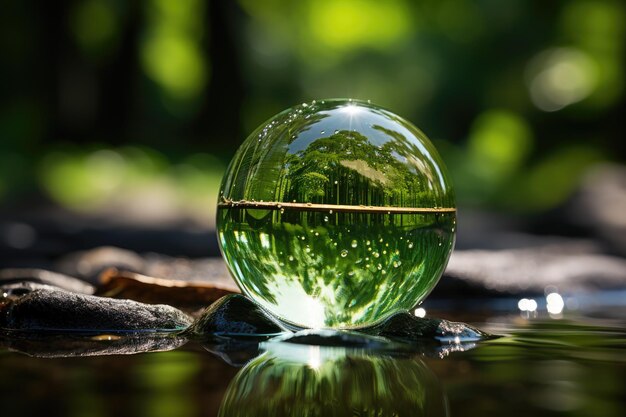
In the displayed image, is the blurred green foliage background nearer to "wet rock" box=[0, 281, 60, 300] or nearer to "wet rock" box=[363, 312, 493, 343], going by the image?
"wet rock" box=[0, 281, 60, 300]

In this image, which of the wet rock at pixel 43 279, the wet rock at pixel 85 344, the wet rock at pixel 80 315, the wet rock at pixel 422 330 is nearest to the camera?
the wet rock at pixel 85 344

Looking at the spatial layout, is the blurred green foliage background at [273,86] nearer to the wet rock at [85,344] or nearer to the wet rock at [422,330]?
the wet rock at [85,344]

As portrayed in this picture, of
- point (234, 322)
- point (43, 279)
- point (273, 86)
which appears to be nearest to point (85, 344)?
point (234, 322)

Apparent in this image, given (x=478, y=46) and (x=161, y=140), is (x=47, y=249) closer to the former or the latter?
(x=161, y=140)

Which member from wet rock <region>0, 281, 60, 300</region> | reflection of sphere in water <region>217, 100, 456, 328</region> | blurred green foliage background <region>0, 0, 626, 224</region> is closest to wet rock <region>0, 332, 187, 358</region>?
reflection of sphere in water <region>217, 100, 456, 328</region>

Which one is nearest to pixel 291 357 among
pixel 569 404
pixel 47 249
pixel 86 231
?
pixel 569 404

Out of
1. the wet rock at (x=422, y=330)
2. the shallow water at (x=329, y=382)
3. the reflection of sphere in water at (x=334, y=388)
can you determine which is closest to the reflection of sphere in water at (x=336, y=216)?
the wet rock at (x=422, y=330)
